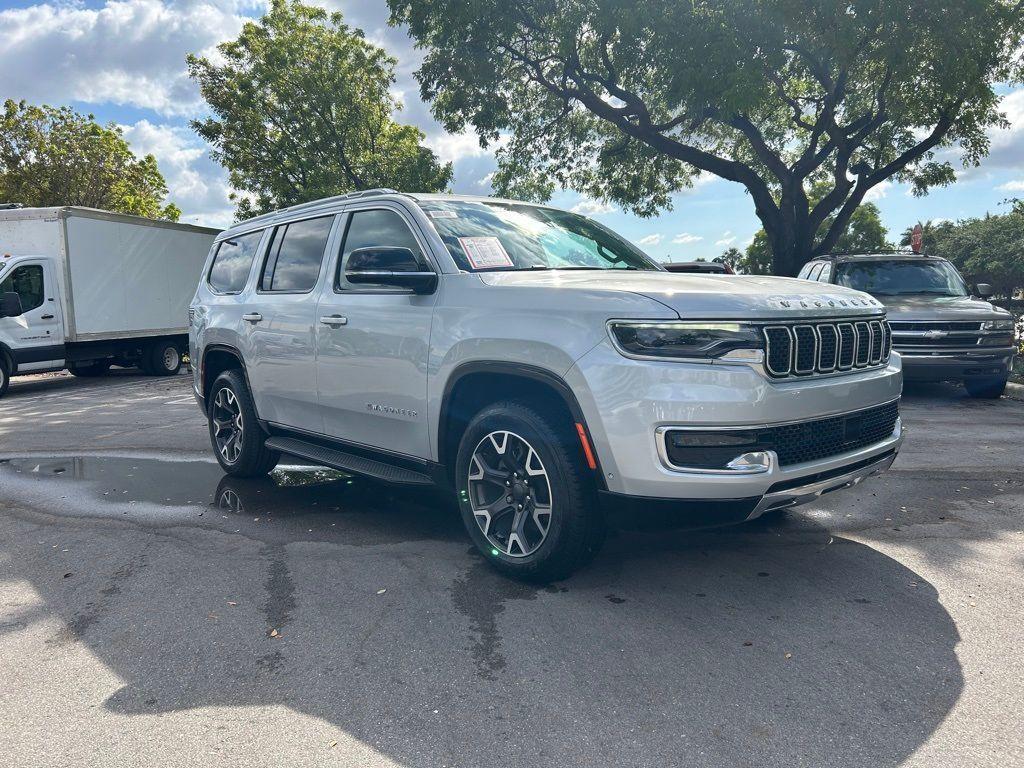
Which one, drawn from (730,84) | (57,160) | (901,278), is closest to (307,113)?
(57,160)

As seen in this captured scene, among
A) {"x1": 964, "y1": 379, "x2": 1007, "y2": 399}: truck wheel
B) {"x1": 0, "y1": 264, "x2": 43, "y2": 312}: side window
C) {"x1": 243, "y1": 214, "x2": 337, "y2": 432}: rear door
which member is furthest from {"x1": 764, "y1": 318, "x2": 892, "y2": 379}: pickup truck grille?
{"x1": 0, "y1": 264, "x2": 43, "y2": 312}: side window

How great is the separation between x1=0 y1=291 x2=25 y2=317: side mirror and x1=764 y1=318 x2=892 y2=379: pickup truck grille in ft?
45.9

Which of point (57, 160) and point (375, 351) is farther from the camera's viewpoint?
point (57, 160)

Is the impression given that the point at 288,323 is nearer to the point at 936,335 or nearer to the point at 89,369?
the point at 936,335

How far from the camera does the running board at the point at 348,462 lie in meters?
4.52

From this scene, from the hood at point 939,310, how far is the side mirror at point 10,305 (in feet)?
44.3

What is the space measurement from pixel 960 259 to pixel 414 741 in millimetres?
47735

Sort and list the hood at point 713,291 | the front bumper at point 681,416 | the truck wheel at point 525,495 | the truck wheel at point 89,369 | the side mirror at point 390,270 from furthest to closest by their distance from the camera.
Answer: the truck wheel at point 89,369 → the side mirror at point 390,270 → the truck wheel at point 525,495 → the hood at point 713,291 → the front bumper at point 681,416

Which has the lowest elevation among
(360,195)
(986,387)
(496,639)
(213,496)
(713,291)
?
(213,496)

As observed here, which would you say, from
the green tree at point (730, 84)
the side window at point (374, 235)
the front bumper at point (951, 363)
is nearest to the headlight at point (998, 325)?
the front bumper at point (951, 363)

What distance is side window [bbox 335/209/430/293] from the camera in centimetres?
460

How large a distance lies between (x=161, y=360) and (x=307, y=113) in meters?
12.8

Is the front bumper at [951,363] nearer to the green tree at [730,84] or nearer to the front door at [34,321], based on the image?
the green tree at [730,84]

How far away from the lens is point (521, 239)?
462 centimetres
